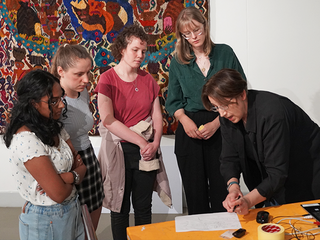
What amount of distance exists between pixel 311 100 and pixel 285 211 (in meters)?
1.93

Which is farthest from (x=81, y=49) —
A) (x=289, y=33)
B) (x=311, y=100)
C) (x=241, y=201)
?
(x=311, y=100)

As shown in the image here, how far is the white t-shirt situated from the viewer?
58.8 inches

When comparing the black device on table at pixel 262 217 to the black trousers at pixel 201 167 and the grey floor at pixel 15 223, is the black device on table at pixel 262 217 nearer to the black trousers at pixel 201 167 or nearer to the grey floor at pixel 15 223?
the black trousers at pixel 201 167

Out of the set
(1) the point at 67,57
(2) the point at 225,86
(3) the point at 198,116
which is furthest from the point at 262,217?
(1) the point at 67,57

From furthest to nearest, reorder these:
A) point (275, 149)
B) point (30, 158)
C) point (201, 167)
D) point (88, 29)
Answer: point (88, 29)
point (201, 167)
point (275, 149)
point (30, 158)

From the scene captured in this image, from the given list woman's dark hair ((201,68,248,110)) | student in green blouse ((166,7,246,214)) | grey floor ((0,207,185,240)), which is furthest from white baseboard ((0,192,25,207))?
woman's dark hair ((201,68,248,110))

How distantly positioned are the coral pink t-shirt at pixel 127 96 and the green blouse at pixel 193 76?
0.24m

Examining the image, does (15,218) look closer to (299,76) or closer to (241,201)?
(241,201)

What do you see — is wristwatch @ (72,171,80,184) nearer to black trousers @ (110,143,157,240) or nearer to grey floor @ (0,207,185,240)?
black trousers @ (110,143,157,240)

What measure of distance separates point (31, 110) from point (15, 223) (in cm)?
217

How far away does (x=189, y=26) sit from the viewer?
7.80ft

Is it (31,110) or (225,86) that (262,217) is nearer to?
(225,86)

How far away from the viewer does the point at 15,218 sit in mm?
3404

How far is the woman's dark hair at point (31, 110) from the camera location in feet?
5.09
